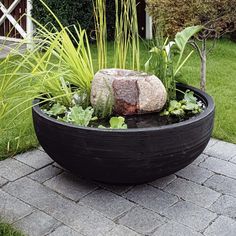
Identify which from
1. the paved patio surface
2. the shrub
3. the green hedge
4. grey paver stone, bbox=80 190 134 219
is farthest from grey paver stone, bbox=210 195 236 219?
the green hedge

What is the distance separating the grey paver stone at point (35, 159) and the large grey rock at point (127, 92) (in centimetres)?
63

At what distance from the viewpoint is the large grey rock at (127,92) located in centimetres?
296

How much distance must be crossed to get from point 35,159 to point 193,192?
1211 millimetres

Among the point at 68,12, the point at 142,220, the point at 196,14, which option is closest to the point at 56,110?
the point at 142,220

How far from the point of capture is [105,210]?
2.67 m

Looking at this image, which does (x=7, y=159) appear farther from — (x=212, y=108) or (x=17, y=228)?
(x=212, y=108)

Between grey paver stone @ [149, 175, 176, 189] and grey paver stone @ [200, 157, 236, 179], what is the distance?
1.06 ft

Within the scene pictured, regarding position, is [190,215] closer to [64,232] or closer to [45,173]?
[64,232]

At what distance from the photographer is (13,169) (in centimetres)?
322

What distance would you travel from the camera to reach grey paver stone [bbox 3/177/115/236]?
2514 mm

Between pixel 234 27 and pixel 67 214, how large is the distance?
251 centimetres

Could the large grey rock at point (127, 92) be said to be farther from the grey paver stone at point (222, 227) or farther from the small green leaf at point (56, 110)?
the grey paver stone at point (222, 227)

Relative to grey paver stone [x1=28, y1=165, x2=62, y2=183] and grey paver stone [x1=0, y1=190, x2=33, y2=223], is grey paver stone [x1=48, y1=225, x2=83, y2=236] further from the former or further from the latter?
grey paver stone [x1=28, y1=165, x2=62, y2=183]

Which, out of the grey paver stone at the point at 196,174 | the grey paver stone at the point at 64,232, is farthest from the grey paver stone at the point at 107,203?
the grey paver stone at the point at 196,174
